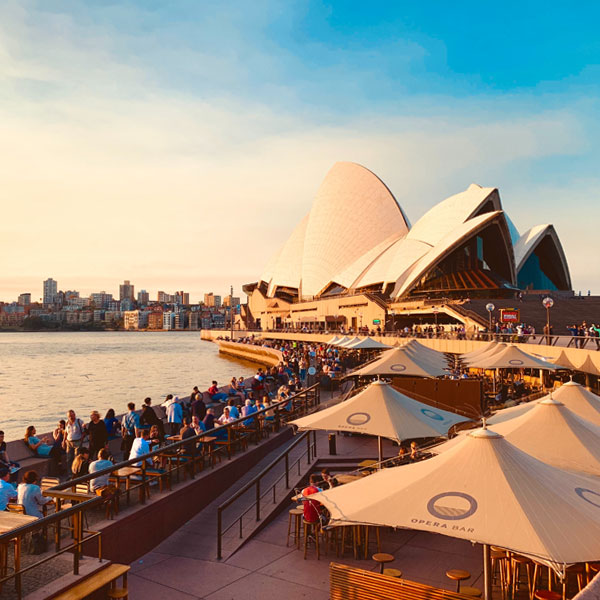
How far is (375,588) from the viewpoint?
441 centimetres

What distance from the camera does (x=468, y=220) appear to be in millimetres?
50156

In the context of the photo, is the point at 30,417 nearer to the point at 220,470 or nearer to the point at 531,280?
the point at 220,470

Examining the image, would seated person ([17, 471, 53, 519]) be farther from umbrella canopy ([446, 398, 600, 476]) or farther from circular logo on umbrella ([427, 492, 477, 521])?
umbrella canopy ([446, 398, 600, 476])

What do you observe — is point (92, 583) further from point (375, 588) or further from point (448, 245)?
point (448, 245)

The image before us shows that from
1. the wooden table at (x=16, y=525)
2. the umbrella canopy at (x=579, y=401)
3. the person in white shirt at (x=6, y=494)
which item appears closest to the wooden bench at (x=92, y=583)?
the wooden table at (x=16, y=525)

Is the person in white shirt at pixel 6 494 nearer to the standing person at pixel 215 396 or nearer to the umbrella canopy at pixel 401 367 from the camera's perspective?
the umbrella canopy at pixel 401 367

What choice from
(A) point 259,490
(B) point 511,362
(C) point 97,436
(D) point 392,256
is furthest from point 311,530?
(D) point 392,256

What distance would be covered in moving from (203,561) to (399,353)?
30.5ft

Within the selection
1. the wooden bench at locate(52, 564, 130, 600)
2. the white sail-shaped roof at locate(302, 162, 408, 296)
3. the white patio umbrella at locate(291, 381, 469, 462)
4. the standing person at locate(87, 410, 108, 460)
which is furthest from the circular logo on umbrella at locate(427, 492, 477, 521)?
the white sail-shaped roof at locate(302, 162, 408, 296)

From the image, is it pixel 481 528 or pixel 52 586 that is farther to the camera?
pixel 52 586

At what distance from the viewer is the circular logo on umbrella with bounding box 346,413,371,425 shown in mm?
7899

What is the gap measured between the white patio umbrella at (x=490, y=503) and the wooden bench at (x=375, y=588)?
21.3 inches

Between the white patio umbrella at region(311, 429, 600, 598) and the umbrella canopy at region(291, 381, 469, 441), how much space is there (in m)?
2.99

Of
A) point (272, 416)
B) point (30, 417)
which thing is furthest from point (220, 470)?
point (30, 417)
